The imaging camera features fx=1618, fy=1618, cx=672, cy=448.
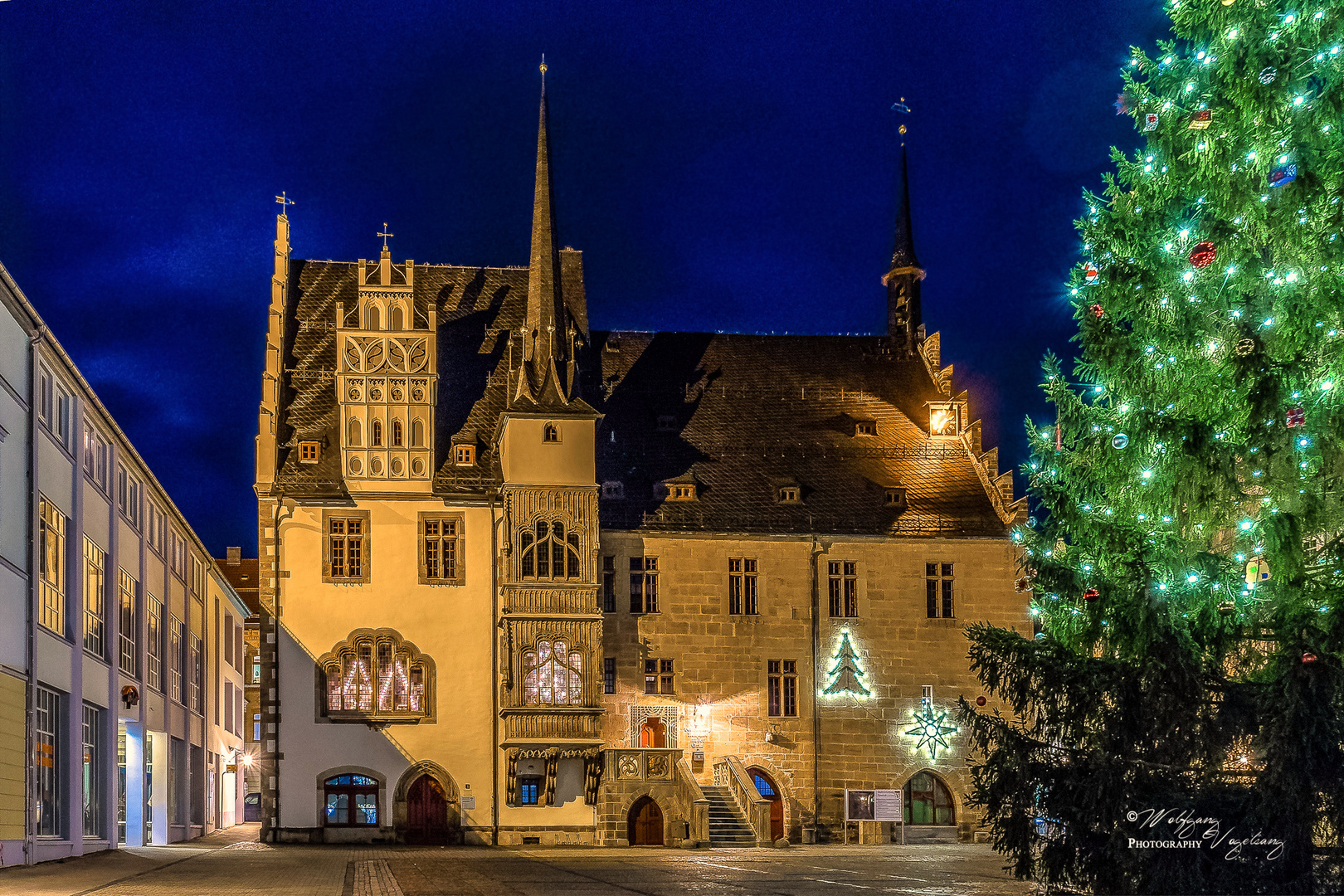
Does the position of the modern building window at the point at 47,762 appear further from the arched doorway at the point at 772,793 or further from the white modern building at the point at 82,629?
the arched doorway at the point at 772,793

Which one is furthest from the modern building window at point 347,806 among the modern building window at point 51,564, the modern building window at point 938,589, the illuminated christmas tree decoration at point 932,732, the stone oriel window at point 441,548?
the modern building window at point 938,589

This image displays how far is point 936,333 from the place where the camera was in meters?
47.0

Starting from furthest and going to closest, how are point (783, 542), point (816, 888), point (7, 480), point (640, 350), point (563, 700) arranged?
point (640, 350)
point (783, 542)
point (563, 700)
point (7, 480)
point (816, 888)

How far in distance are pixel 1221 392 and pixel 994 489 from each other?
28629mm

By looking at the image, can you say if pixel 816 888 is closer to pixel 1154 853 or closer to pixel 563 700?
pixel 1154 853

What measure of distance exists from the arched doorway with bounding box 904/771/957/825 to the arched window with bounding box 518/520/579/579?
413 inches

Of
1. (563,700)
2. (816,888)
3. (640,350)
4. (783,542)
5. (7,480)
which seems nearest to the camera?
(816,888)

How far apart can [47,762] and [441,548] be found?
14.3 m

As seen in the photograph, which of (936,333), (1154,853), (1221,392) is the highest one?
(936,333)

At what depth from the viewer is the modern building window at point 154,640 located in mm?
37062

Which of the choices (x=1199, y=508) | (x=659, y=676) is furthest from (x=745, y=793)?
(x=1199, y=508)

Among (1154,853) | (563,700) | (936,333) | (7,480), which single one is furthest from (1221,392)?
(936,333)

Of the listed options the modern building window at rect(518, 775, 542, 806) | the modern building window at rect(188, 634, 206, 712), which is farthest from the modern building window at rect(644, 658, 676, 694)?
the modern building window at rect(188, 634, 206, 712)

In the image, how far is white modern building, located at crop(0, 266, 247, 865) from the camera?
25.7m
